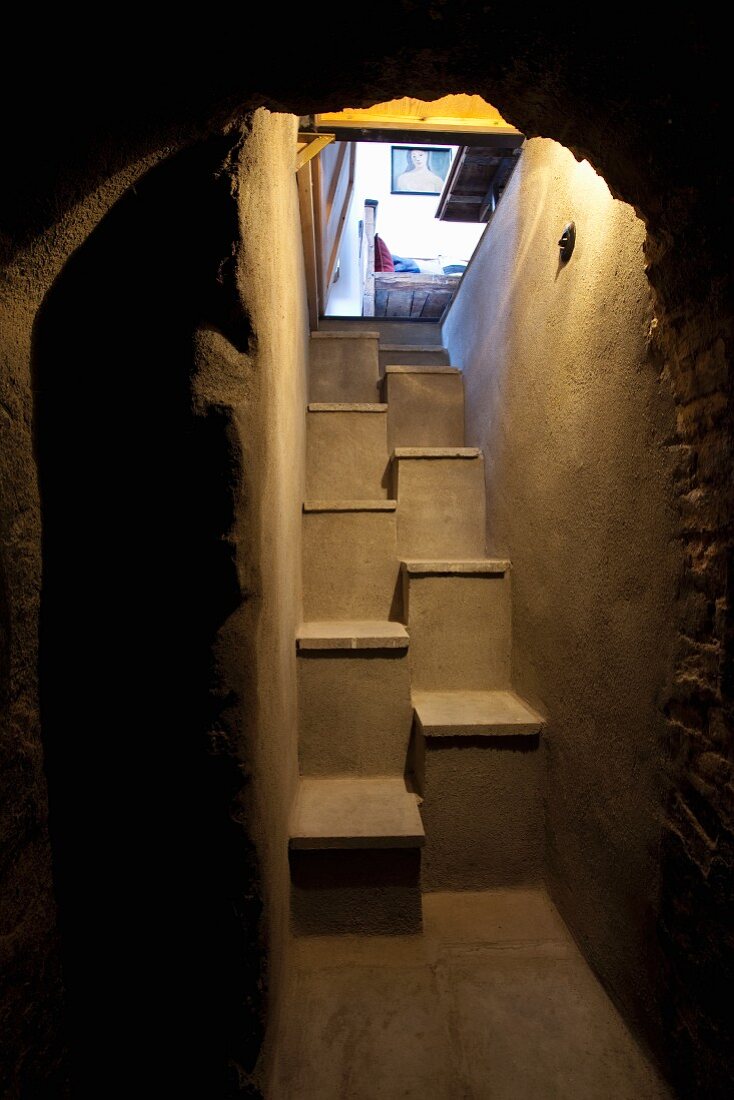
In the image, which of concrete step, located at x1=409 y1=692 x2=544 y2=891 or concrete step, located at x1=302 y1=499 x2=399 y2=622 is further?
concrete step, located at x1=302 y1=499 x2=399 y2=622

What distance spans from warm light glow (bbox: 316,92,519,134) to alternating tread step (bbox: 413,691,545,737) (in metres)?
2.18

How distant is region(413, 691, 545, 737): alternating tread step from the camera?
69.8 inches

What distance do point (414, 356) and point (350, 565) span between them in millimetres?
1706

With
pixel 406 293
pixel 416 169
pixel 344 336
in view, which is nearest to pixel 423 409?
pixel 344 336

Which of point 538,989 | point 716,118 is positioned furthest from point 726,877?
point 716,118

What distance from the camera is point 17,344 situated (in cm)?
73

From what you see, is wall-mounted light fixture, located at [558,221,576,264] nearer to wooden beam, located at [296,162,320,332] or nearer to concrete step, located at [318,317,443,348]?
wooden beam, located at [296,162,320,332]

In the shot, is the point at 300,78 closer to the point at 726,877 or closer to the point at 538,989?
the point at 726,877

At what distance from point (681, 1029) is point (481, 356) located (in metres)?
2.36

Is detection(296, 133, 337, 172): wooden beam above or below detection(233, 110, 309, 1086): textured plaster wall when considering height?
above

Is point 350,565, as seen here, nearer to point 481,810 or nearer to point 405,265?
point 481,810

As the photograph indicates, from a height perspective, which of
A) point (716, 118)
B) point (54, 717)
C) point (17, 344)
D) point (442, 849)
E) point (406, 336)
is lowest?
point (442, 849)

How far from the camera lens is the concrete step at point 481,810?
1790 millimetres

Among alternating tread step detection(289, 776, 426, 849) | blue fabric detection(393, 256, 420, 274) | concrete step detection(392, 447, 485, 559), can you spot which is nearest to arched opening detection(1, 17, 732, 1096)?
alternating tread step detection(289, 776, 426, 849)
